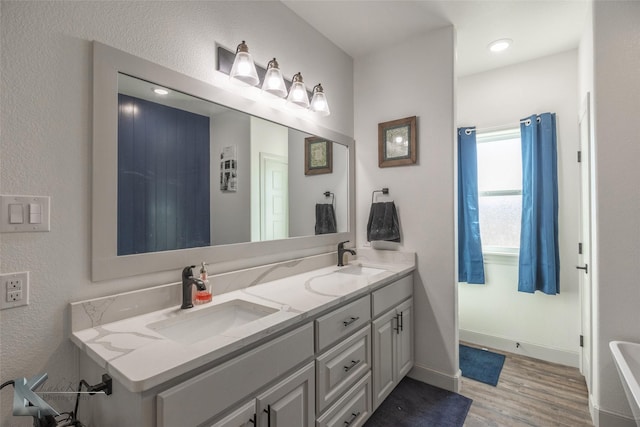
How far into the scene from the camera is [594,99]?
1.77 metres

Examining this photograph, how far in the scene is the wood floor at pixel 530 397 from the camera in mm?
1880

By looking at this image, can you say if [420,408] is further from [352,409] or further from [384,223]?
[384,223]

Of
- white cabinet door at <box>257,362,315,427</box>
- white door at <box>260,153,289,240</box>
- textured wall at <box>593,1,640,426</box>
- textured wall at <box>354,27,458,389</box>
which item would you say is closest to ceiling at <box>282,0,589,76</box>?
textured wall at <box>354,27,458,389</box>

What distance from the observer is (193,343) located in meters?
1.21

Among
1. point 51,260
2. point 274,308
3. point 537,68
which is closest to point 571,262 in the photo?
point 537,68

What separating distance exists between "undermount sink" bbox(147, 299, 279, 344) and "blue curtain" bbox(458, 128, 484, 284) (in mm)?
2246

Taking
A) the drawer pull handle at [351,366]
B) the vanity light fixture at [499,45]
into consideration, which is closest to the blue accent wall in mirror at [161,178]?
the drawer pull handle at [351,366]

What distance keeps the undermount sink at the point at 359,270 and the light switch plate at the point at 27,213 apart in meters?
1.65

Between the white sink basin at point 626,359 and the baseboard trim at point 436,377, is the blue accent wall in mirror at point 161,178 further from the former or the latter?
the white sink basin at point 626,359

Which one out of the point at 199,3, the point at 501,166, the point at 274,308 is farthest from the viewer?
the point at 501,166

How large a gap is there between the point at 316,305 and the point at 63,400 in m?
0.99

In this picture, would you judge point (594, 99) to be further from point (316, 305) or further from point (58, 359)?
point (58, 359)

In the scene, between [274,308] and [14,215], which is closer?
[14,215]

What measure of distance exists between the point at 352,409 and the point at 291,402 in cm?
56
